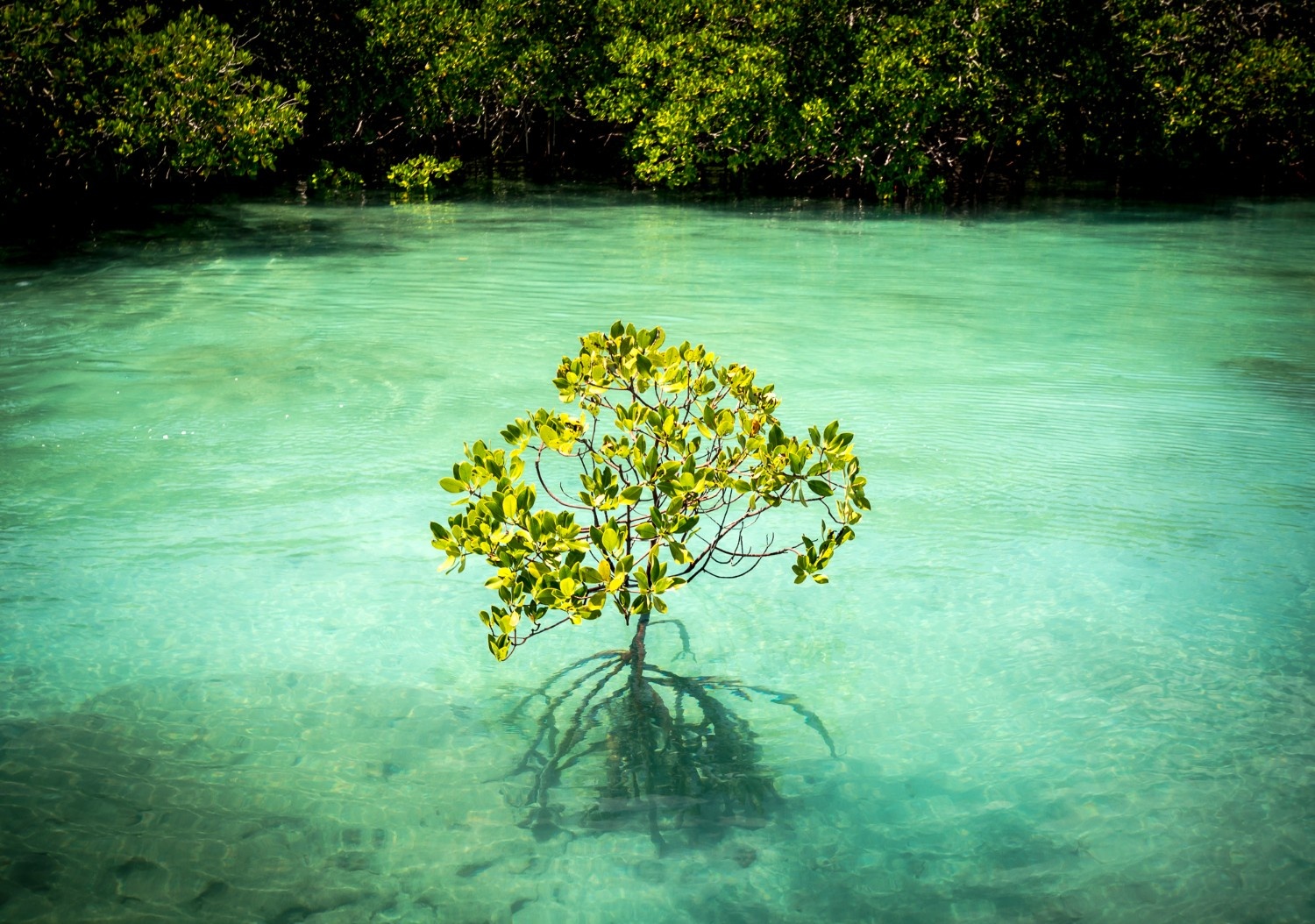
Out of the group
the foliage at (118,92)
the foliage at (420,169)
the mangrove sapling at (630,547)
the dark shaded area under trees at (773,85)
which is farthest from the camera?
the foliage at (420,169)

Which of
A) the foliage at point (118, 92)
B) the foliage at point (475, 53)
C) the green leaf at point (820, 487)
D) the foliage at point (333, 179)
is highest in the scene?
the foliage at point (475, 53)

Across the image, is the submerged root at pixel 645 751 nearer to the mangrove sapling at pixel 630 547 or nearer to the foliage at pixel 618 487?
the mangrove sapling at pixel 630 547

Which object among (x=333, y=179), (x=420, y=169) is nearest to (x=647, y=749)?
(x=420, y=169)

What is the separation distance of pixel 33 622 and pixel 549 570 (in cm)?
205

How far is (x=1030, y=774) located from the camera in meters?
3.03

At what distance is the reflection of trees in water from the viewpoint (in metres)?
2.88

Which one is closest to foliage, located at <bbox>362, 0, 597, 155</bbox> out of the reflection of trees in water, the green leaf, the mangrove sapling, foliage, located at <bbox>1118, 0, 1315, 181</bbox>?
foliage, located at <bbox>1118, 0, 1315, 181</bbox>

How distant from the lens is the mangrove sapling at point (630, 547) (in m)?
2.78

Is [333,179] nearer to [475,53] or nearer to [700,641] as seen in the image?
[475,53]

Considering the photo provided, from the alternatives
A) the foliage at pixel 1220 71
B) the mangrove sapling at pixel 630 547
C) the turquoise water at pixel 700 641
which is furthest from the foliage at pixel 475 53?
the mangrove sapling at pixel 630 547

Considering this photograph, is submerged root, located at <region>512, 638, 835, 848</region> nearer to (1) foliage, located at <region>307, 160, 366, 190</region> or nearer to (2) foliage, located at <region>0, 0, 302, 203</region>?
(2) foliage, located at <region>0, 0, 302, 203</region>

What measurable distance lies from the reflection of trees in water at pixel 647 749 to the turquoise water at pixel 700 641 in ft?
0.18

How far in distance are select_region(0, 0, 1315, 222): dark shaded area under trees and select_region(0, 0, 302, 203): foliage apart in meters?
0.07

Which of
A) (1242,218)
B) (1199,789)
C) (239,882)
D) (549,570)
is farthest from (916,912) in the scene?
(1242,218)
